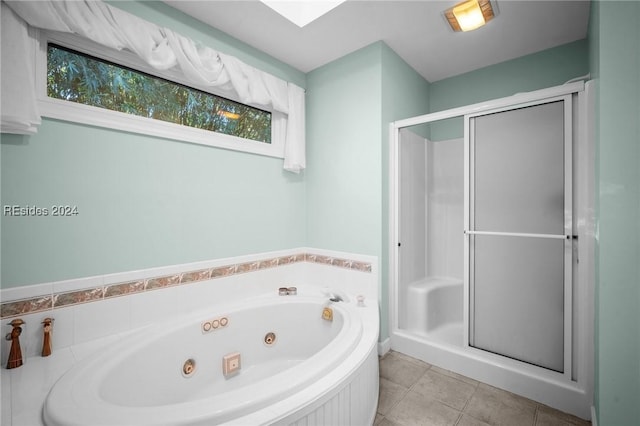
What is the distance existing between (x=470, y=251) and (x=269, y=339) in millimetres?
1547

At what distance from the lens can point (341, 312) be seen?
1850 millimetres

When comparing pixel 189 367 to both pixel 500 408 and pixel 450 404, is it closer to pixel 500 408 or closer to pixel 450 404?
pixel 450 404

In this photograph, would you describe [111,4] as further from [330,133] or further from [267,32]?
[330,133]

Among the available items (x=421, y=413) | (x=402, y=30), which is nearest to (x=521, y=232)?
(x=421, y=413)

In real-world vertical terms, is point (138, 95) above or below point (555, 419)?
above

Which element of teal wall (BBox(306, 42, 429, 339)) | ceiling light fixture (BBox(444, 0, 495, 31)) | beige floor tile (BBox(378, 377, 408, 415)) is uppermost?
ceiling light fixture (BBox(444, 0, 495, 31))

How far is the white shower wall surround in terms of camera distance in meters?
1.49

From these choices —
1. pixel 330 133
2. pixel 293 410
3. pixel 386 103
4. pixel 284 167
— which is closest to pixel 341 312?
pixel 293 410

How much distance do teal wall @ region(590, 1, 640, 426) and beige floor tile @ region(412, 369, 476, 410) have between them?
62 centimetres

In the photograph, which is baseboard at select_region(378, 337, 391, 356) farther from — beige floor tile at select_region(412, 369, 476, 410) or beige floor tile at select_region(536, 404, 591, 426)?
beige floor tile at select_region(536, 404, 591, 426)

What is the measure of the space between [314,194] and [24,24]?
194cm

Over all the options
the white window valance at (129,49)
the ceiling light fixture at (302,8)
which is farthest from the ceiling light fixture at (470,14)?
the white window valance at (129,49)

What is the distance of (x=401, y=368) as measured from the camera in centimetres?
197

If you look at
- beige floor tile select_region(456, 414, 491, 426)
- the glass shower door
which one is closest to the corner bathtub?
beige floor tile select_region(456, 414, 491, 426)
